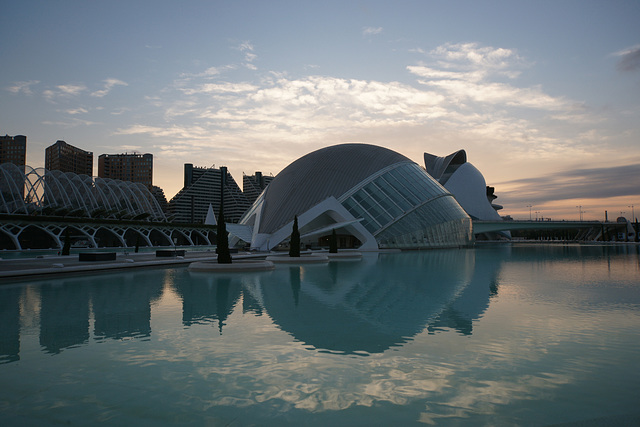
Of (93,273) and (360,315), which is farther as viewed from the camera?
(93,273)

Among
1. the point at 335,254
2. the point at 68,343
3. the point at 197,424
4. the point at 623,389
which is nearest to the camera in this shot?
the point at 197,424

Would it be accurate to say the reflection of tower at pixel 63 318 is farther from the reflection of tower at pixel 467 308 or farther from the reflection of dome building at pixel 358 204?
the reflection of dome building at pixel 358 204

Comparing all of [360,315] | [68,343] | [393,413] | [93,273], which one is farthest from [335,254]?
[393,413]

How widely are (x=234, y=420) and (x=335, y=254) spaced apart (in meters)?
28.8

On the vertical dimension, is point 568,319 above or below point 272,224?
below

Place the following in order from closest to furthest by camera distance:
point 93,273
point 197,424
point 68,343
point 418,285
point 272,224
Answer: point 197,424, point 68,343, point 418,285, point 93,273, point 272,224

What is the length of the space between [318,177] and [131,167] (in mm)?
160393

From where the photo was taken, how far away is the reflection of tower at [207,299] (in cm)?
978

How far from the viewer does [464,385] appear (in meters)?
5.34

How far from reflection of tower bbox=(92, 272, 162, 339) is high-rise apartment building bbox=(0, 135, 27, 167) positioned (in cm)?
15596

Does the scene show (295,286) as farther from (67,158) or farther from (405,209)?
(67,158)

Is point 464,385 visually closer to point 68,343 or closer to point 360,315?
point 360,315

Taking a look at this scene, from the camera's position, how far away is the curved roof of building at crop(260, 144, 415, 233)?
4444cm

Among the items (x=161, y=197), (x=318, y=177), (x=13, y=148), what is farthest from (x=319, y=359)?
(x=161, y=197)
